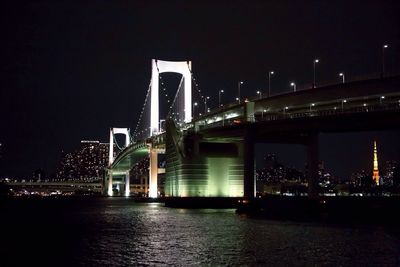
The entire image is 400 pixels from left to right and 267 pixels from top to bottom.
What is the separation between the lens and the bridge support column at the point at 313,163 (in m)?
51.6

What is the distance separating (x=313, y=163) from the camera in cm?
5212

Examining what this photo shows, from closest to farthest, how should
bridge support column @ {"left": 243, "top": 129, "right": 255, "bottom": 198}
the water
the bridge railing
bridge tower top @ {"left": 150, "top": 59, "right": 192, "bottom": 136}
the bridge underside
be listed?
the water < the bridge railing < bridge support column @ {"left": 243, "top": 129, "right": 255, "bottom": 198} < the bridge underside < bridge tower top @ {"left": 150, "top": 59, "right": 192, "bottom": 136}

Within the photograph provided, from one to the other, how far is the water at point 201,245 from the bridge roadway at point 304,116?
24.3 ft

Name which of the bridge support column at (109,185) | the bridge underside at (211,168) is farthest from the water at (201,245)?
the bridge support column at (109,185)

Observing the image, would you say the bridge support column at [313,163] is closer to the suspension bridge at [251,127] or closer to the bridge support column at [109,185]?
the suspension bridge at [251,127]

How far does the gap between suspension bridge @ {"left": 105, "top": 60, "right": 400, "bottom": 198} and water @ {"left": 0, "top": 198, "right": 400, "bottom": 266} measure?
876 centimetres

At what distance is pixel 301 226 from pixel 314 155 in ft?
54.2

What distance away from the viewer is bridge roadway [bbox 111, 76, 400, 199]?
3981 centimetres

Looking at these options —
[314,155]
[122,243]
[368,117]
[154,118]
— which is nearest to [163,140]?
[154,118]

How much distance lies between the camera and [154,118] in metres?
83.4

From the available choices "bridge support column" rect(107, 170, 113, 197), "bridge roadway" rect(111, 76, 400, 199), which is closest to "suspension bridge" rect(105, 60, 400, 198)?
"bridge roadway" rect(111, 76, 400, 199)

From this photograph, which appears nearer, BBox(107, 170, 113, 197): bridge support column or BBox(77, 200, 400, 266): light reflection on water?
BBox(77, 200, 400, 266): light reflection on water

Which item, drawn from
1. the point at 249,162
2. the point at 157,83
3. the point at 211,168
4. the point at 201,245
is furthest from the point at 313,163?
the point at 157,83

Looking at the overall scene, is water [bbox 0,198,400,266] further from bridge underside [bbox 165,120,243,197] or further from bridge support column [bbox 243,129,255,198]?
bridge underside [bbox 165,120,243,197]
